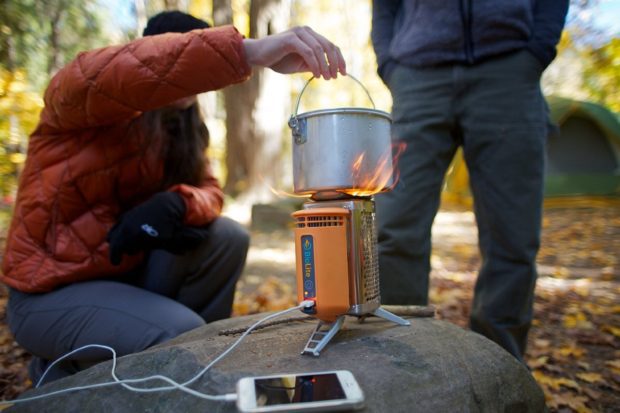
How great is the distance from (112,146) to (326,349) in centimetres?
119

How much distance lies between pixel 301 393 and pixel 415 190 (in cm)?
116

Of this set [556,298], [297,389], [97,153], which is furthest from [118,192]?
[556,298]

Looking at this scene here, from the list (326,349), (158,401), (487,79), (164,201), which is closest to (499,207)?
(487,79)

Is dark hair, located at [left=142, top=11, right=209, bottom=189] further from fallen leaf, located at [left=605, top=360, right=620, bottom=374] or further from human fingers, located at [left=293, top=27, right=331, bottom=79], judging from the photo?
fallen leaf, located at [left=605, top=360, right=620, bottom=374]

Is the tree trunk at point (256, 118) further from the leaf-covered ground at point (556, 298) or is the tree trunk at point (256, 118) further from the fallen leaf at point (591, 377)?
the fallen leaf at point (591, 377)

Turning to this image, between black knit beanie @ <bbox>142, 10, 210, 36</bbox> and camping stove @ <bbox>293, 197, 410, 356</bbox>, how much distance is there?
1.03 metres

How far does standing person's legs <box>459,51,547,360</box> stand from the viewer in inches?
75.0

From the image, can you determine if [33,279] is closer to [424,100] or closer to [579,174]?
[424,100]

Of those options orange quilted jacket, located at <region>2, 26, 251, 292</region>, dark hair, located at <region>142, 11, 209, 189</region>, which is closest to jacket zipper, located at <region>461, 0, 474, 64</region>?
orange quilted jacket, located at <region>2, 26, 251, 292</region>

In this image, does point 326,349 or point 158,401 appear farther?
point 326,349

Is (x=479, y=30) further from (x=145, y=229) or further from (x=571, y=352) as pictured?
(x=571, y=352)

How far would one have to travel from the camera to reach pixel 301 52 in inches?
53.6

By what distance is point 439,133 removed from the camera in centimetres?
198

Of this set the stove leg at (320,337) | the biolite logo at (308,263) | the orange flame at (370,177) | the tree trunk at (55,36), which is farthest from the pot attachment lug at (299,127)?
the tree trunk at (55,36)
